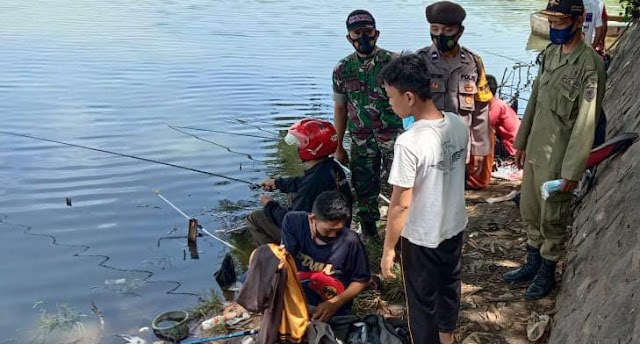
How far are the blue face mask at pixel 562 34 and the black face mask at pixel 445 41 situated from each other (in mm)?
1095

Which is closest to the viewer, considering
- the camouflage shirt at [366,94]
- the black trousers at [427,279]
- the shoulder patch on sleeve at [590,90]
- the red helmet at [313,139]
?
the black trousers at [427,279]

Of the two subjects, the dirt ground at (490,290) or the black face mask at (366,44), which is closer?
the dirt ground at (490,290)

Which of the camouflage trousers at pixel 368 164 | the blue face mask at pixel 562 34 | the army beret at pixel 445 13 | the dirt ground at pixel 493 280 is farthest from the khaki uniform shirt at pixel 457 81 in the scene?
the blue face mask at pixel 562 34

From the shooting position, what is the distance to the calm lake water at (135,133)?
6125mm

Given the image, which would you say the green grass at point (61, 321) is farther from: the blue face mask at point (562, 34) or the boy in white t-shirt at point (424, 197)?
the blue face mask at point (562, 34)

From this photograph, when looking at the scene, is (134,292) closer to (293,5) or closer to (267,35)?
(267,35)

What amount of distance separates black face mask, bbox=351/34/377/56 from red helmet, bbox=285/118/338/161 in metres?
0.70

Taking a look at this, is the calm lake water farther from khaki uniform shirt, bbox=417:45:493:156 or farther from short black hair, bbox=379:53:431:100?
short black hair, bbox=379:53:431:100

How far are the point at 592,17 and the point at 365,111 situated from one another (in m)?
4.38

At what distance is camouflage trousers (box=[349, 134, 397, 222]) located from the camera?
17.9 feet

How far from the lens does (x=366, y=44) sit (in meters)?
5.11

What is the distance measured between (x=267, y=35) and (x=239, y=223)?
594 inches

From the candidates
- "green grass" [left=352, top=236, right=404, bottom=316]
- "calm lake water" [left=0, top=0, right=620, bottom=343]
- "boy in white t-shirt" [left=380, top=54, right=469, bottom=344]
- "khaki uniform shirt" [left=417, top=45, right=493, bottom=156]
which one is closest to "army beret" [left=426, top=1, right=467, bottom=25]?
"khaki uniform shirt" [left=417, top=45, right=493, bottom=156]

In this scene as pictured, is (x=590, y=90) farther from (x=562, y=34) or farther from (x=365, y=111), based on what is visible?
(x=365, y=111)
